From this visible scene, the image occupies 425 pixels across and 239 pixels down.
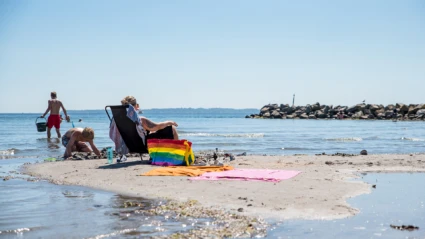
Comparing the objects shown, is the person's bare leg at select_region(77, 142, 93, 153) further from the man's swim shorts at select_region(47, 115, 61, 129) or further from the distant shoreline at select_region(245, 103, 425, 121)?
the distant shoreline at select_region(245, 103, 425, 121)

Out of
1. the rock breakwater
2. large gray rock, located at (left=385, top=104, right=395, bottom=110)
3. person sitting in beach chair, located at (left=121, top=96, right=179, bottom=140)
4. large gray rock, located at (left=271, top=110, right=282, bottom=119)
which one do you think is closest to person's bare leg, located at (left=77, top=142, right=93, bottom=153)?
person sitting in beach chair, located at (left=121, top=96, right=179, bottom=140)

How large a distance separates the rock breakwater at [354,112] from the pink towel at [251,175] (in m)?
42.9

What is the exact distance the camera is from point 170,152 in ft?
27.8

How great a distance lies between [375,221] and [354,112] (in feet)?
168

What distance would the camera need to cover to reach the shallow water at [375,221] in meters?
4.03

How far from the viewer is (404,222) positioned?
4.43 meters

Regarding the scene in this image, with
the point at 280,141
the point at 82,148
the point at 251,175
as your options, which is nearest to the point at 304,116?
the point at 280,141

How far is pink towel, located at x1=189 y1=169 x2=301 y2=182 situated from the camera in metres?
6.86

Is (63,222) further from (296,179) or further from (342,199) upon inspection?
(296,179)

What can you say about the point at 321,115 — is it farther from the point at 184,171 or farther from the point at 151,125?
the point at 184,171

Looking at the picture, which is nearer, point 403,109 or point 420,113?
point 420,113

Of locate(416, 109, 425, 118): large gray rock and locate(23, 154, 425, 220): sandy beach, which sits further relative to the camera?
locate(416, 109, 425, 118): large gray rock

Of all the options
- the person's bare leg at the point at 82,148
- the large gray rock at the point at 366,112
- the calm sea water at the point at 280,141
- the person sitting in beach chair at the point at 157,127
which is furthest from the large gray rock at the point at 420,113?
the person sitting in beach chair at the point at 157,127

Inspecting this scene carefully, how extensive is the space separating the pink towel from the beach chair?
7.24 ft
